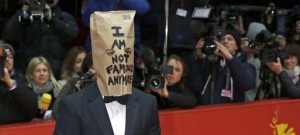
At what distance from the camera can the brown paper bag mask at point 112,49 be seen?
277cm

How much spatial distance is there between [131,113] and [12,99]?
1524mm

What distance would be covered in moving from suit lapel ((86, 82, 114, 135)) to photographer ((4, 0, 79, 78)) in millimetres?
2727

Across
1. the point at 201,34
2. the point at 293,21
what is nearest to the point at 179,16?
the point at 201,34

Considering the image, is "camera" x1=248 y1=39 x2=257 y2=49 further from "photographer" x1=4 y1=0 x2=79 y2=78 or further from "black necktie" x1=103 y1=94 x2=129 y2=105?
"black necktie" x1=103 y1=94 x2=129 y2=105

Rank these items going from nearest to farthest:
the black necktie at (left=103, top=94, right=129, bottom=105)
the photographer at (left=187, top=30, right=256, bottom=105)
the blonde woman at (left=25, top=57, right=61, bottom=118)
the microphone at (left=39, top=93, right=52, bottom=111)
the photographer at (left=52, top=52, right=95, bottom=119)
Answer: the black necktie at (left=103, top=94, right=129, bottom=105), the microphone at (left=39, top=93, right=52, bottom=111), the photographer at (left=52, top=52, right=95, bottom=119), the blonde woman at (left=25, top=57, right=61, bottom=118), the photographer at (left=187, top=30, right=256, bottom=105)

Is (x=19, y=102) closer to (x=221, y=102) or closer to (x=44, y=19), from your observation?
(x=44, y=19)

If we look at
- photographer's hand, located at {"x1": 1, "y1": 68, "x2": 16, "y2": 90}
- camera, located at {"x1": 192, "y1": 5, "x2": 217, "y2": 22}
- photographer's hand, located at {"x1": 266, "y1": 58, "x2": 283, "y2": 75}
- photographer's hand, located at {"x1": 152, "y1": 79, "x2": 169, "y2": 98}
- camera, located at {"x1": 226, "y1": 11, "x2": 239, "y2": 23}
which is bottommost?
photographer's hand, located at {"x1": 152, "y1": 79, "x2": 169, "y2": 98}

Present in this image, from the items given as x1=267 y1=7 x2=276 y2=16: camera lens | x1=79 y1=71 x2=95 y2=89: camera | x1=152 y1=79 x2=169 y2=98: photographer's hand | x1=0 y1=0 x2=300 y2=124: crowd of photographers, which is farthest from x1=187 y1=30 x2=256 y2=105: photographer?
x1=267 y1=7 x2=276 y2=16: camera lens

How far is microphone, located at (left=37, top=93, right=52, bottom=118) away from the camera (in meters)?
4.30

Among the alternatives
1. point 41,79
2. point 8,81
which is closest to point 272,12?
point 41,79

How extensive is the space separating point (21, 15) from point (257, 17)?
3.78 m

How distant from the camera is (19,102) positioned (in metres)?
4.15

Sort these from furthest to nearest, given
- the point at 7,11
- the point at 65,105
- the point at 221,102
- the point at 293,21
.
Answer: the point at 293,21 < the point at 7,11 < the point at 221,102 < the point at 65,105

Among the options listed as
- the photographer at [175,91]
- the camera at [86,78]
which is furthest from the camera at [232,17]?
the camera at [86,78]
